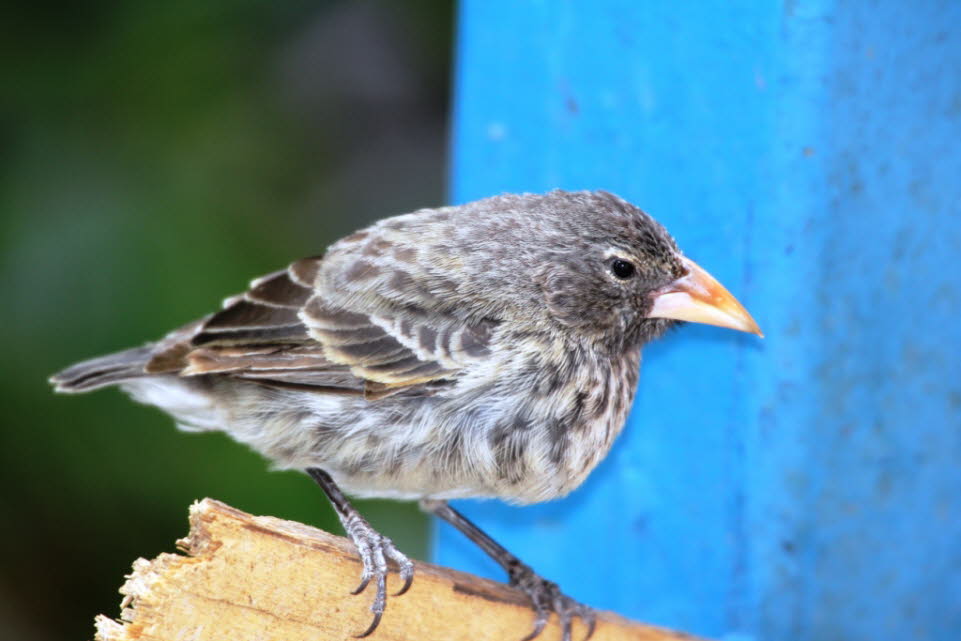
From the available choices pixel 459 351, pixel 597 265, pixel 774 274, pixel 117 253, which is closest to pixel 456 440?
pixel 459 351

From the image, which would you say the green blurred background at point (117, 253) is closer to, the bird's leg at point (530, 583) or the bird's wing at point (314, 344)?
the bird's leg at point (530, 583)

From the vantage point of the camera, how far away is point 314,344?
131 inches

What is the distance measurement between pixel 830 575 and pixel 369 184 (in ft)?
10.5

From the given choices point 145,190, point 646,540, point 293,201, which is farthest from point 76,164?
point 646,540

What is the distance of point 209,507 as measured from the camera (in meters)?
2.51

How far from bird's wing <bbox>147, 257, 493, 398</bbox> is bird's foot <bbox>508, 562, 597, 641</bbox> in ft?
2.22

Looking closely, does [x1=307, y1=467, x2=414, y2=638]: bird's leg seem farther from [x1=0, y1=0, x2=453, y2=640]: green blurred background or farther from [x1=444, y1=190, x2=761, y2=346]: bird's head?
[x1=0, y1=0, x2=453, y2=640]: green blurred background

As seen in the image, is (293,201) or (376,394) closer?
(376,394)

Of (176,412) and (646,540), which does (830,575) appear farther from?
(176,412)

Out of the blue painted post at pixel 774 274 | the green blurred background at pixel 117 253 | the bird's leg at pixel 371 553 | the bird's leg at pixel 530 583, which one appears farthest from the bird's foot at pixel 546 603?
the green blurred background at pixel 117 253

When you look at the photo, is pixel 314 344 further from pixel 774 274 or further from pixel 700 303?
pixel 774 274

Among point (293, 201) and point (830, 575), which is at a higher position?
point (293, 201)

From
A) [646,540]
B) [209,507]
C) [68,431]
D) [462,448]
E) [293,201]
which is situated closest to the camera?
[209,507]

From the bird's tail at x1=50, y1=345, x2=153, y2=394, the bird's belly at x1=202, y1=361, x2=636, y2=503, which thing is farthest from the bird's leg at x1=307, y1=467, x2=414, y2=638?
the bird's tail at x1=50, y1=345, x2=153, y2=394
